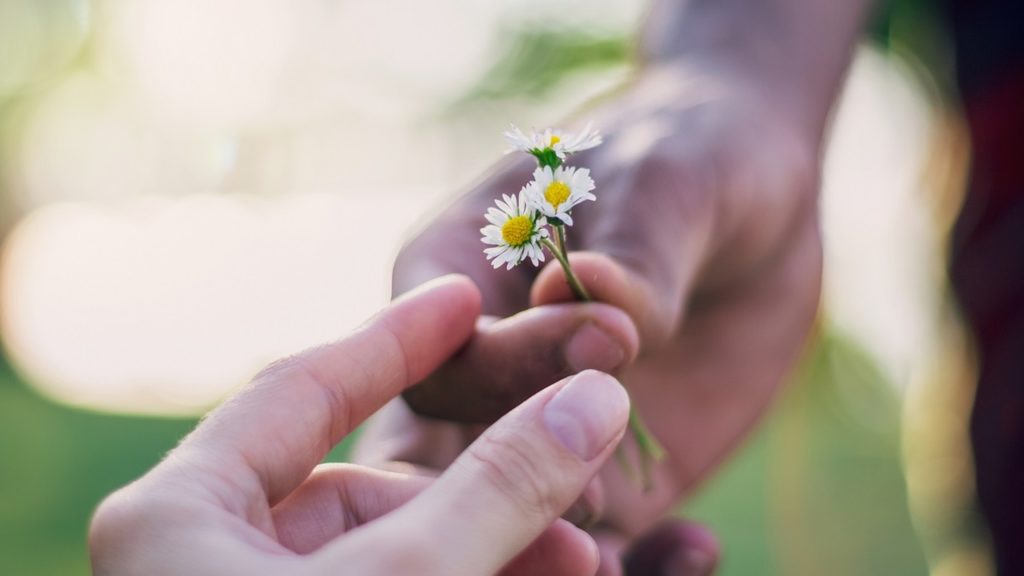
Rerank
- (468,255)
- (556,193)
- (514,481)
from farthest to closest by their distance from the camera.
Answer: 1. (468,255)
2. (556,193)
3. (514,481)

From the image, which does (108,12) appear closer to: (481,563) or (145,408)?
(145,408)

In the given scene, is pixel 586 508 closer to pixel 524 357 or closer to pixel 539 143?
pixel 524 357

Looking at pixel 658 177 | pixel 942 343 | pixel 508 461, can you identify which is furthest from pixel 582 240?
pixel 942 343

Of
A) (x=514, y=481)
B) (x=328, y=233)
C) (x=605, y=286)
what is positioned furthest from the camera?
(x=328, y=233)

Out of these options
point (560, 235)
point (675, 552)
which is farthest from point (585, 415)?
point (675, 552)

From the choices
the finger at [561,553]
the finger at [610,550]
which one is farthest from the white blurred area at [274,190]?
the finger at [610,550]

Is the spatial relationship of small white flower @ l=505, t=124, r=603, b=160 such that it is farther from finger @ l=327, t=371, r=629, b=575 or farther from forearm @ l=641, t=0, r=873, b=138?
forearm @ l=641, t=0, r=873, b=138
